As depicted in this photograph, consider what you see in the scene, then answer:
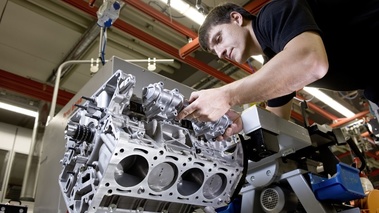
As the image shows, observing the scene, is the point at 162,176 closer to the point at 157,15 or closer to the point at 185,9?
the point at 185,9

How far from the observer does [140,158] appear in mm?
959

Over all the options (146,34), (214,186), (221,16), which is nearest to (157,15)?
(146,34)

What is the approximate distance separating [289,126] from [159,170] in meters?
0.55

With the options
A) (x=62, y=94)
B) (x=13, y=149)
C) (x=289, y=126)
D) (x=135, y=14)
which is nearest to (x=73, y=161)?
(x=289, y=126)

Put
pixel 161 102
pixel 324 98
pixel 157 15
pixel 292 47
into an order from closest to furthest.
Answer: pixel 292 47, pixel 161 102, pixel 157 15, pixel 324 98

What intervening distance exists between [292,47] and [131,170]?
0.61 meters

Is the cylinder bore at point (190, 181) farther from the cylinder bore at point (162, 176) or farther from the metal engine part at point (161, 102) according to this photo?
the metal engine part at point (161, 102)

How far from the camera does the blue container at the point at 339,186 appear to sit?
3.49ft

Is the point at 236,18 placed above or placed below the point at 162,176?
above

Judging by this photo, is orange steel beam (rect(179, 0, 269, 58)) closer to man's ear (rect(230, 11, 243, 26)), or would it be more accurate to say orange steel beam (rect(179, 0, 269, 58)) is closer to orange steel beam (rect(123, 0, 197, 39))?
orange steel beam (rect(123, 0, 197, 39))

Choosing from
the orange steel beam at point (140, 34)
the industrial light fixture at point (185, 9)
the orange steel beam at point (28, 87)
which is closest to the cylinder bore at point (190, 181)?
the industrial light fixture at point (185, 9)

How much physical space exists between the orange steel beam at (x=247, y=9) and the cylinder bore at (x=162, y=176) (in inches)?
76.0

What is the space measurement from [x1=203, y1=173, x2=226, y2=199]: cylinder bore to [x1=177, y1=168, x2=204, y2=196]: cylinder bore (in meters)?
0.04

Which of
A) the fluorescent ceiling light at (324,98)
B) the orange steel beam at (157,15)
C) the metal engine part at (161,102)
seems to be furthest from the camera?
the fluorescent ceiling light at (324,98)
